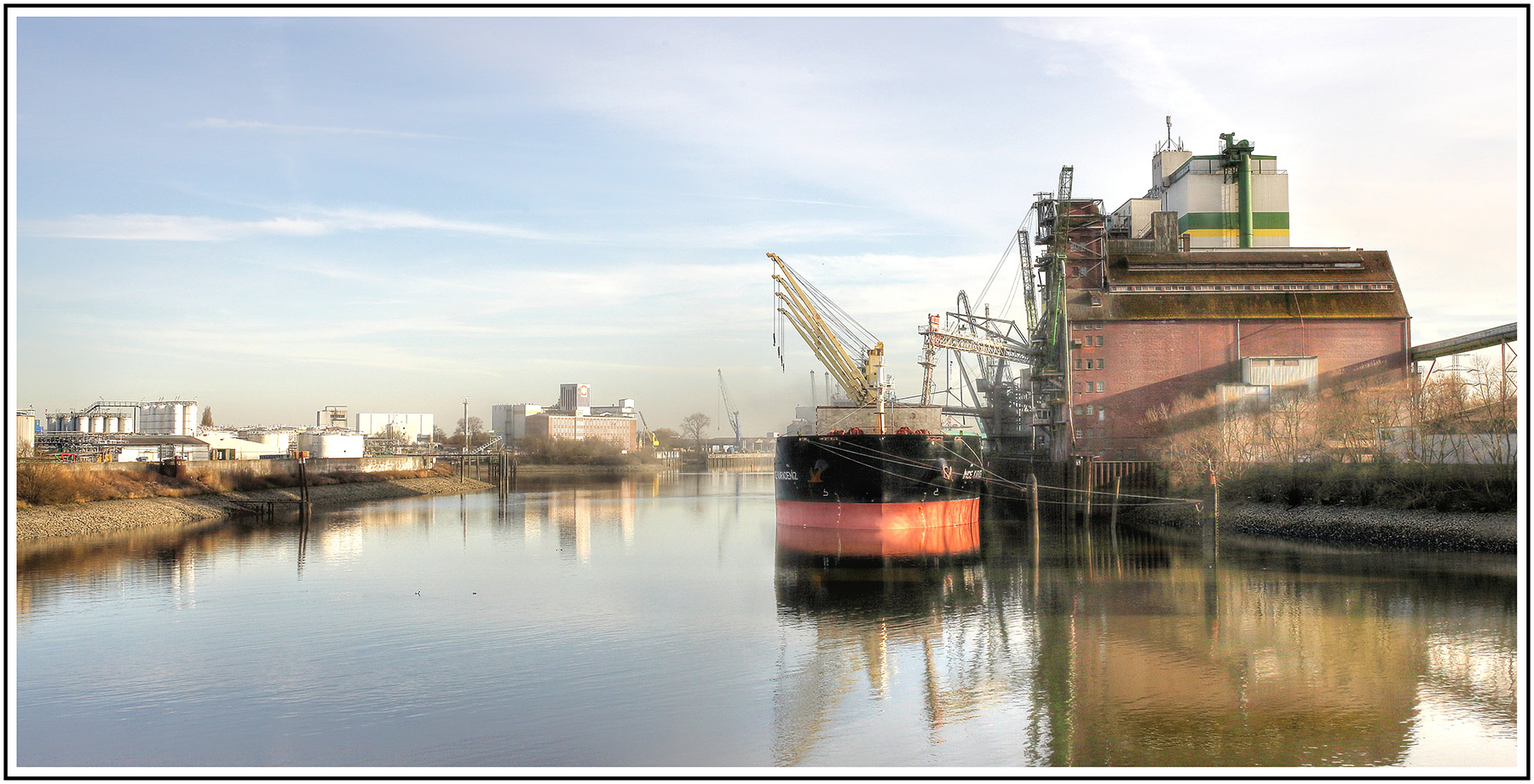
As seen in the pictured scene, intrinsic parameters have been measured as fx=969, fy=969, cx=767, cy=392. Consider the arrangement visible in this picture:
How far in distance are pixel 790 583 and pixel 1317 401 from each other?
30244mm

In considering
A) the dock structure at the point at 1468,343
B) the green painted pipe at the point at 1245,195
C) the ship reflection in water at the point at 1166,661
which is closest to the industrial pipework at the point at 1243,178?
the green painted pipe at the point at 1245,195

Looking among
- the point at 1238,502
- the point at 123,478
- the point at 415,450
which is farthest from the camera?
the point at 415,450

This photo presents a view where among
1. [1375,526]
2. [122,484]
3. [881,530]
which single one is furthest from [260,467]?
[1375,526]

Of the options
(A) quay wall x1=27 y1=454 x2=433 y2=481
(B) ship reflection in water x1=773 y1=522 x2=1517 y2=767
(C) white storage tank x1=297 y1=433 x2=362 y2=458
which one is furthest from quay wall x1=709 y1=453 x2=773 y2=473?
(B) ship reflection in water x1=773 y1=522 x2=1517 y2=767

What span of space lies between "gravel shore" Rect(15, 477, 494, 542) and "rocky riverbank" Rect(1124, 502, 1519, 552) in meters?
47.7

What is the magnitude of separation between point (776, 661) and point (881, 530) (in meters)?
19.0

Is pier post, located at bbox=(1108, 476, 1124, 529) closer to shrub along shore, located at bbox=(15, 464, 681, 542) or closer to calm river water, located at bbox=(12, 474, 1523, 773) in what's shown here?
calm river water, located at bbox=(12, 474, 1523, 773)

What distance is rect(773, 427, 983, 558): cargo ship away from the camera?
37875mm

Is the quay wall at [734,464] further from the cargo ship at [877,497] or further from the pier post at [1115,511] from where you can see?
the cargo ship at [877,497]

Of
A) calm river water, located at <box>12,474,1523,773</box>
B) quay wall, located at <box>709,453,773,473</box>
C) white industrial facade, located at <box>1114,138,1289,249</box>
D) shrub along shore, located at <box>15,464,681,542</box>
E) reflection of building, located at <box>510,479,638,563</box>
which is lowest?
quay wall, located at <box>709,453,773,473</box>

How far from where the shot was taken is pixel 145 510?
4828cm

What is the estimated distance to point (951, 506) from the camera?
40.8 m

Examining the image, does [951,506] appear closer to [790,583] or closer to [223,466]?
[790,583]
